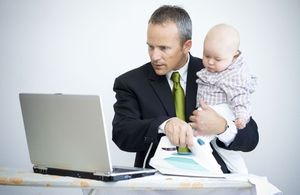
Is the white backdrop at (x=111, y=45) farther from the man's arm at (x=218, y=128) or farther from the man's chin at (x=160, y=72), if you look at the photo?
the man's arm at (x=218, y=128)

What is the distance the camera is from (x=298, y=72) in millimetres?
2830

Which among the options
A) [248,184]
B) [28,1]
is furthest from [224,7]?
[248,184]

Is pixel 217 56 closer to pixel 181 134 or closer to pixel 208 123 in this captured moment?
pixel 208 123

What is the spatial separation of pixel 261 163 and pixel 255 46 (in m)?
0.77

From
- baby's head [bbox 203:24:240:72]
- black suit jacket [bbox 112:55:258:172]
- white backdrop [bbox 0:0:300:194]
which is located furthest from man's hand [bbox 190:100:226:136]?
white backdrop [bbox 0:0:300:194]

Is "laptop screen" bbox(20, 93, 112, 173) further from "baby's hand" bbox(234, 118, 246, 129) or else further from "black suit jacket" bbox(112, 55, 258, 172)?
"baby's hand" bbox(234, 118, 246, 129)

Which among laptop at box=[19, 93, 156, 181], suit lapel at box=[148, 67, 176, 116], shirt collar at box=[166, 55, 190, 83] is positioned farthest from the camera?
shirt collar at box=[166, 55, 190, 83]

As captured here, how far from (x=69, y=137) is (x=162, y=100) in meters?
0.60

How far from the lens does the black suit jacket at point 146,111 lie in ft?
5.93

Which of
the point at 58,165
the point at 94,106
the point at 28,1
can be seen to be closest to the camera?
the point at 94,106

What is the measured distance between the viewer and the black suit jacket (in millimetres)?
1809

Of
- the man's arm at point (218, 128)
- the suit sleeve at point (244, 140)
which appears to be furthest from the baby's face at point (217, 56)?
the suit sleeve at point (244, 140)

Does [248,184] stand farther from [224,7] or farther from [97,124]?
[224,7]

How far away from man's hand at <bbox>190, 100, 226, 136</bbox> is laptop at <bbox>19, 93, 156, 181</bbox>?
0.33m
